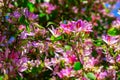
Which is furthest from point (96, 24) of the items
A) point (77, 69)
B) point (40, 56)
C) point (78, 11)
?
point (77, 69)

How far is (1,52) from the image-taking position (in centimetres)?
316

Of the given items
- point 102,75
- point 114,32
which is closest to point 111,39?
point 114,32

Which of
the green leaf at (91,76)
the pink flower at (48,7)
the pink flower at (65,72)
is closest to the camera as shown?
the green leaf at (91,76)

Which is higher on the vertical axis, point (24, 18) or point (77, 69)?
point (24, 18)

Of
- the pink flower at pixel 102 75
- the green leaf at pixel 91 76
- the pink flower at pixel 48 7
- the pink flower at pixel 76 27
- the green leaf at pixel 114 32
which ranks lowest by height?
the pink flower at pixel 48 7

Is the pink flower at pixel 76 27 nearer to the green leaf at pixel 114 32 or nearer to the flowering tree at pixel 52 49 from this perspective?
the flowering tree at pixel 52 49

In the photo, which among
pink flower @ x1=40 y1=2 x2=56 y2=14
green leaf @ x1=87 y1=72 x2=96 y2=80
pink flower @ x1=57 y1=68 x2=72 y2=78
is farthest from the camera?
pink flower @ x1=40 y1=2 x2=56 y2=14

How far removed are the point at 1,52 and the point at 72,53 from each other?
0.54 metres

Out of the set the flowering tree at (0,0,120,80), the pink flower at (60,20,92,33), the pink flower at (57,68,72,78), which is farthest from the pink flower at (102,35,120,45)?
the pink flower at (57,68,72,78)

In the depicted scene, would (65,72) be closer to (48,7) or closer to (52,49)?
(52,49)

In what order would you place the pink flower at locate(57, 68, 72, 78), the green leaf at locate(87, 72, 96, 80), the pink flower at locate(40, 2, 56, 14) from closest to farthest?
1. the green leaf at locate(87, 72, 96, 80)
2. the pink flower at locate(57, 68, 72, 78)
3. the pink flower at locate(40, 2, 56, 14)

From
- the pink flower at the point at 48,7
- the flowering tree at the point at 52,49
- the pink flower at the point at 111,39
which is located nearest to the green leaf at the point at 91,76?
the flowering tree at the point at 52,49

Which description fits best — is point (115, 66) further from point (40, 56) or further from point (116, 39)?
point (40, 56)

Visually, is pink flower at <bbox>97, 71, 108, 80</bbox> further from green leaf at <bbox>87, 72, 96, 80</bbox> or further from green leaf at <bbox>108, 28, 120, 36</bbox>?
green leaf at <bbox>108, 28, 120, 36</bbox>
